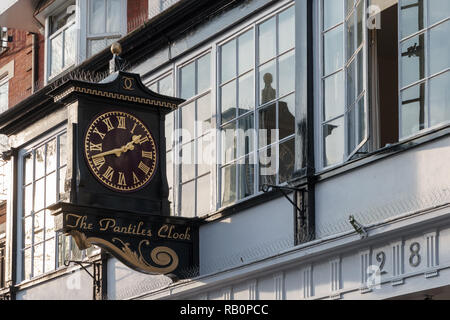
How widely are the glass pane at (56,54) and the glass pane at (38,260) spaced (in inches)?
130

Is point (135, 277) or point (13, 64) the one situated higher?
point (13, 64)

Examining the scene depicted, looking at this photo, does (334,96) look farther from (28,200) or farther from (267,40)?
(28,200)

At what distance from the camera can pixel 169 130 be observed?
1966cm

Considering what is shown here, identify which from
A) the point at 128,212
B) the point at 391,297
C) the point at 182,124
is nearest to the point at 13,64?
the point at 182,124

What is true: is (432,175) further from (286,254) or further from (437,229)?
(286,254)

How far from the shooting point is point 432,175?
13.8m

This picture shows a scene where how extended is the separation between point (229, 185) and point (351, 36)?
3366 millimetres

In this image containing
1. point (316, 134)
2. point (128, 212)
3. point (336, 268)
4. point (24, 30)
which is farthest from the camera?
point (24, 30)

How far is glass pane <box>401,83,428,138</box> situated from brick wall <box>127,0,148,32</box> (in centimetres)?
798

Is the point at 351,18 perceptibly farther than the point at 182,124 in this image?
No

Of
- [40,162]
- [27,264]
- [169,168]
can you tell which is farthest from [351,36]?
[27,264]

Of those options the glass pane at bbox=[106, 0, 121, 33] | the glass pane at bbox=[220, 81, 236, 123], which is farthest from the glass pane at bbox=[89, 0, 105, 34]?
the glass pane at bbox=[220, 81, 236, 123]

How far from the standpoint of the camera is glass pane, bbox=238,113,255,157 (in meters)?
17.6

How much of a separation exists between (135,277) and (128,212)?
2.61 meters
